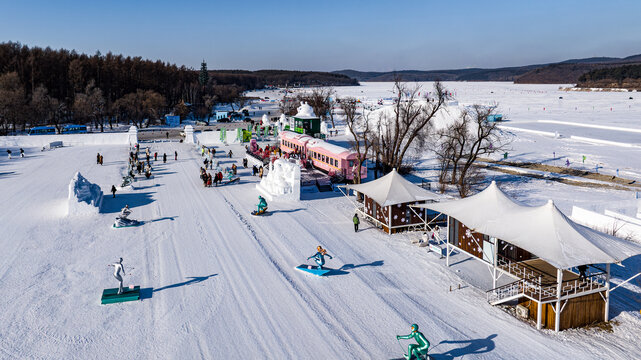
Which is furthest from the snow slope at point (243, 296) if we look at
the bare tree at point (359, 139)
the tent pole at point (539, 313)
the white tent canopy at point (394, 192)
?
the bare tree at point (359, 139)

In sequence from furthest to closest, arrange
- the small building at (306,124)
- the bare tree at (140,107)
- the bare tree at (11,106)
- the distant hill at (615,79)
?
the distant hill at (615,79), the bare tree at (140,107), the bare tree at (11,106), the small building at (306,124)

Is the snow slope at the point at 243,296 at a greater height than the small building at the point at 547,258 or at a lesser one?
lesser

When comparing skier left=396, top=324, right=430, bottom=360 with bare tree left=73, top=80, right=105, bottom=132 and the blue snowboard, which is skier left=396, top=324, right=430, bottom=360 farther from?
bare tree left=73, top=80, right=105, bottom=132

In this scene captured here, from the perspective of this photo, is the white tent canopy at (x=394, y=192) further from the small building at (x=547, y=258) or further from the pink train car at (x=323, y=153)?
the pink train car at (x=323, y=153)

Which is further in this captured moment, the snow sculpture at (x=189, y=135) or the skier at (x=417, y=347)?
the snow sculpture at (x=189, y=135)

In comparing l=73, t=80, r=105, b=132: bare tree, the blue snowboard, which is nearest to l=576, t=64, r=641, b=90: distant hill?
l=73, t=80, r=105, b=132: bare tree
